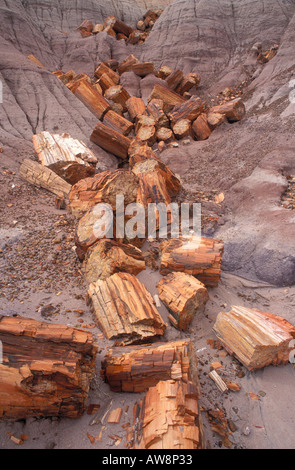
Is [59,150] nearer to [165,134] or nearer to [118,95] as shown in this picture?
[165,134]

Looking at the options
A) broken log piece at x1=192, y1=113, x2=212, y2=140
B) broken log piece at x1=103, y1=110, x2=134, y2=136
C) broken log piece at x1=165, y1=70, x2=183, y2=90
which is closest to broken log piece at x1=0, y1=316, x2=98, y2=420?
broken log piece at x1=103, y1=110, x2=134, y2=136

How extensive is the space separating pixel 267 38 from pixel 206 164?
7.30 meters

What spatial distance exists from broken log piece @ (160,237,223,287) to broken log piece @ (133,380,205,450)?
1407 mm

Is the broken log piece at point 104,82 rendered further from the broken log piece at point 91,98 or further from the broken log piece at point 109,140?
the broken log piece at point 109,140

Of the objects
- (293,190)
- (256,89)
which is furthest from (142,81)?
(293,190)

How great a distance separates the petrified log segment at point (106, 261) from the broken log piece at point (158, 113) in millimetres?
5587

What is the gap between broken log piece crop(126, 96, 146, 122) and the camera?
8242 mm

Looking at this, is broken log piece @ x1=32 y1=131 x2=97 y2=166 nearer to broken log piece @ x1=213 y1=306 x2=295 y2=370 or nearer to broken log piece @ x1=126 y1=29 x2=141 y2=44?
broken log piece @ x1=213 y1=306 x2=295 y2=370

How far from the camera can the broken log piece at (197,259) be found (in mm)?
3059

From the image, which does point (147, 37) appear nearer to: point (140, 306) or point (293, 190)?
point (293, 190)

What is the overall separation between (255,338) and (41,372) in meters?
1.57

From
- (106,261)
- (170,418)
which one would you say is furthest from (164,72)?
(170,418)

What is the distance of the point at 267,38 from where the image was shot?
10258 mm

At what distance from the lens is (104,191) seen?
12.0 feet
